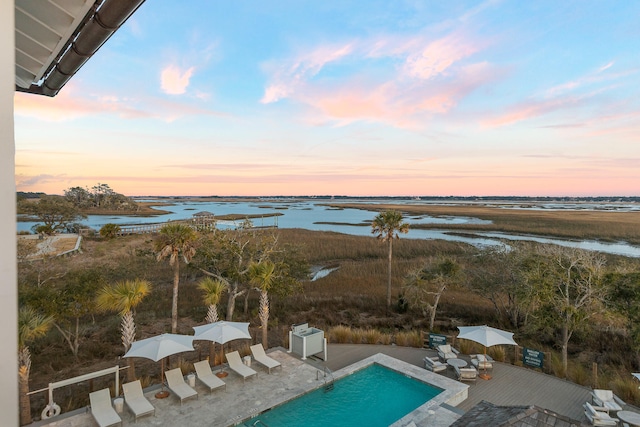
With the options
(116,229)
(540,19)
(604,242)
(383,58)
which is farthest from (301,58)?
(604,242)

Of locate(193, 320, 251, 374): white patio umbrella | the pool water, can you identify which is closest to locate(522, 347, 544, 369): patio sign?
the pool water

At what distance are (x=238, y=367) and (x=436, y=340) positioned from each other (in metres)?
7.93

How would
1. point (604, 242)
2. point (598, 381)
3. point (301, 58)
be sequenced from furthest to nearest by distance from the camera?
point (604, 242)
point (301, 58)
point (598, 381)

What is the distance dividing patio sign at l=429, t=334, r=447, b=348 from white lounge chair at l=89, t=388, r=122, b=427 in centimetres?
1116

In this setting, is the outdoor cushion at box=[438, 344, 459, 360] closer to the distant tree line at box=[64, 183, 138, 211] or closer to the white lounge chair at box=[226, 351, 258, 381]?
the white lounge chair at box=[226, 351, 258, 381]

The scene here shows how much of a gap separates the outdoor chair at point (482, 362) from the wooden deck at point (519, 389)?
0.38 metres

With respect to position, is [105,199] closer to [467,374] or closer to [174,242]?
[174,242]

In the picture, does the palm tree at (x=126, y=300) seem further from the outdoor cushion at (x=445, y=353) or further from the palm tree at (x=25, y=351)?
the outdoor cushion at (x=445, y=353)

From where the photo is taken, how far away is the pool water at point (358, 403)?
384 inches

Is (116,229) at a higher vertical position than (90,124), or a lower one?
lower

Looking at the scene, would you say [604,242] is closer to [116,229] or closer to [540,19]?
[540,19]

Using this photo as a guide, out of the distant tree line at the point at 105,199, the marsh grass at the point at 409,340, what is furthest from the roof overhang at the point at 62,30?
the distant tree line at the point at 105,199

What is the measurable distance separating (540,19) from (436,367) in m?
17.0

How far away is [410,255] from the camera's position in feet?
127
